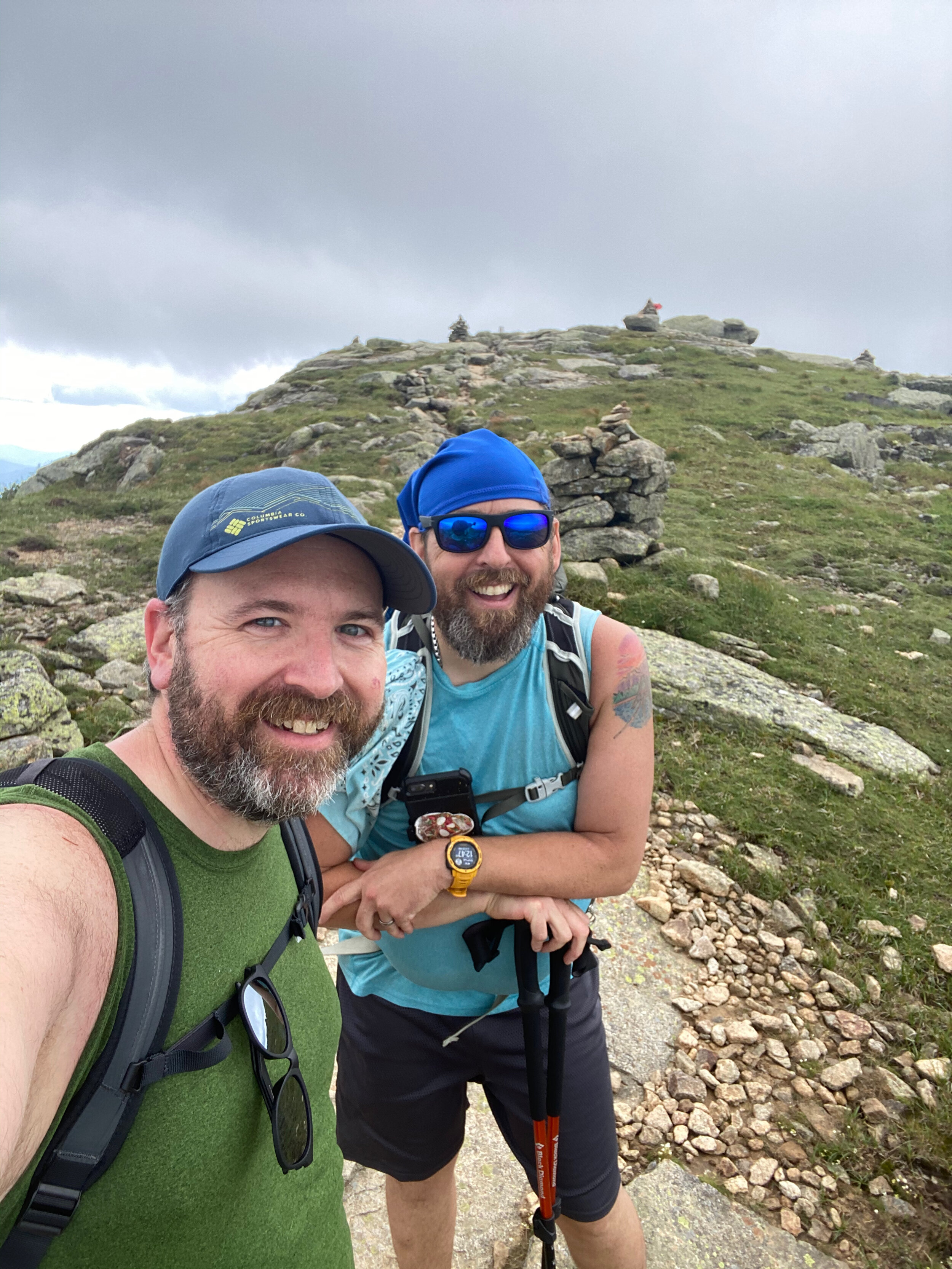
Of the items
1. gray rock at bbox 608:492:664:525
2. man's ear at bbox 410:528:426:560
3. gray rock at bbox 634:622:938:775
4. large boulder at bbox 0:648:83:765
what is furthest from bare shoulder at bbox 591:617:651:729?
gray rock at bbox 608:492:664:525

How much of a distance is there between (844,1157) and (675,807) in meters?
3.54

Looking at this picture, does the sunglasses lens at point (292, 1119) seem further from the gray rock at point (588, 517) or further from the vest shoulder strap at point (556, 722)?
the gray rock at point (588, 517)

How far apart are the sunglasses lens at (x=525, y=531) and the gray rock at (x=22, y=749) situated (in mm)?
5650

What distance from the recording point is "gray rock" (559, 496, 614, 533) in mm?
15211

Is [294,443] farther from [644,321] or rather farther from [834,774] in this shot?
[644,321]

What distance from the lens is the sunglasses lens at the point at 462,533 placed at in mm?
2635

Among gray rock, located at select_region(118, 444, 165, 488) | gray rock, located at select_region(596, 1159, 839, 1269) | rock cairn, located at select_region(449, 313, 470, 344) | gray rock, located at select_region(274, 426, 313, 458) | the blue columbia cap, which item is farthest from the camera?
rock cairn, located at select_region(449, 313, 470, 344)

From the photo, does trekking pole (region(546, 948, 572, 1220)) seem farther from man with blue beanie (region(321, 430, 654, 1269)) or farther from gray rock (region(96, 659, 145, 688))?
gray rock (region(96, 659, 145, 688))

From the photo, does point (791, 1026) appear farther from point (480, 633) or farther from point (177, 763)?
point (177, 763)

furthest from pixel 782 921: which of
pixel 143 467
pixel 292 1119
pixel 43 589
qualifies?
pixel 143 467

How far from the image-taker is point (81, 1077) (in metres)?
1.16

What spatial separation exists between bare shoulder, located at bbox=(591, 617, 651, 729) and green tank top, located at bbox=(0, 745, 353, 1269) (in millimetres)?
1253

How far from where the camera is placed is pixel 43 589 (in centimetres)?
1270

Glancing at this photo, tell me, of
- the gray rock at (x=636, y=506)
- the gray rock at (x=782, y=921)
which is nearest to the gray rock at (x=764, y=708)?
the gray rock at (x=782, y=921)
